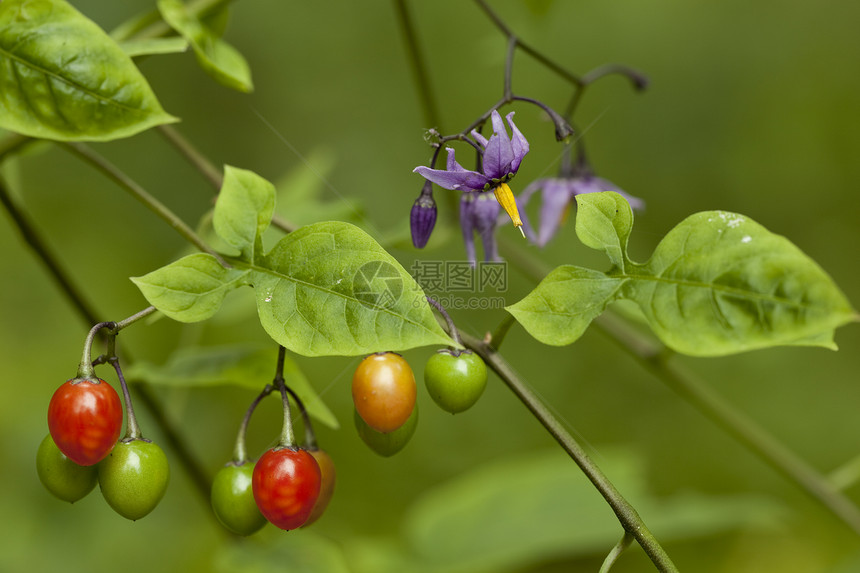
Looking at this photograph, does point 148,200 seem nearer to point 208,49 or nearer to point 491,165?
point 208,49

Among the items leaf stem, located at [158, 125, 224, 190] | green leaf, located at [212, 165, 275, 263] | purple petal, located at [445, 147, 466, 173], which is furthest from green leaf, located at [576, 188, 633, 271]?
leaf stem, located at [158, 125, 224, 190]

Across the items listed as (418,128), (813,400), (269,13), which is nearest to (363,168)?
(418,128)

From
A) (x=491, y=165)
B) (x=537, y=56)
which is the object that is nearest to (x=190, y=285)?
(x=491, y=165)

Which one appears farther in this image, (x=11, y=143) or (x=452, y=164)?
(x=11, y=143)

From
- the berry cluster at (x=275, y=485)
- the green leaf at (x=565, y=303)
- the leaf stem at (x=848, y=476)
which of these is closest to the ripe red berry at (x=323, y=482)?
the berry cluster at (x=275, y=485)

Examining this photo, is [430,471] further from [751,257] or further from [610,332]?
[751,257]

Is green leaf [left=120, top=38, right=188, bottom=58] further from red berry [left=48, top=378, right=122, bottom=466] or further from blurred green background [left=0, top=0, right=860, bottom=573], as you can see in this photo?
blurred green background [left=0, top=0, right=860, bottom=573]

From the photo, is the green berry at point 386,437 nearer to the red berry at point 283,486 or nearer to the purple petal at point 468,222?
the red berry at point 283,486
